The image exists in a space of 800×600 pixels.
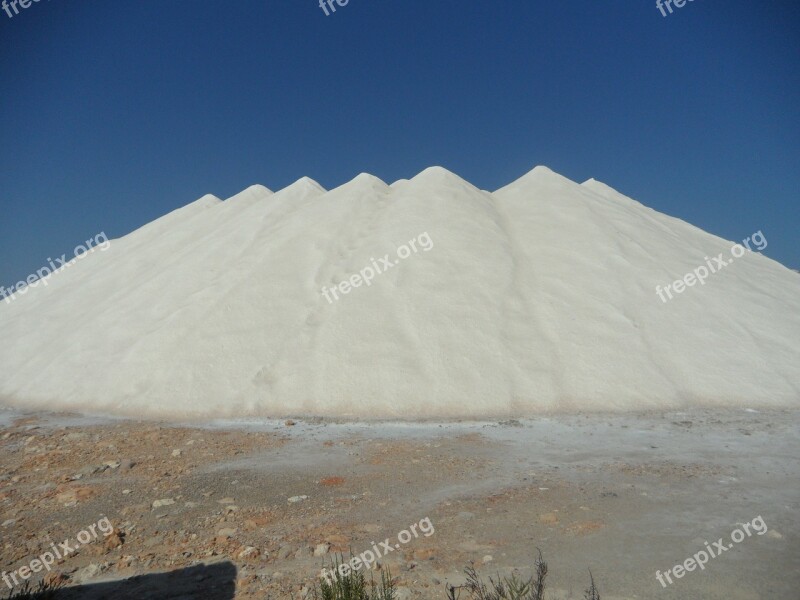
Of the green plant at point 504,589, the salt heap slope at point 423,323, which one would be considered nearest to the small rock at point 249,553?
the green plant at point 504,589

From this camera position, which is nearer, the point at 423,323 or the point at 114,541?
the point at 114,541

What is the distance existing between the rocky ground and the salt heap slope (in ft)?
4.37

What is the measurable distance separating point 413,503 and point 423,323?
21.8ft

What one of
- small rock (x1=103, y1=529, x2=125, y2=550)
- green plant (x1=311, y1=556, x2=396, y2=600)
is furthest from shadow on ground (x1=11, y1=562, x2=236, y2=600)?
green plant (x1=311, y1=556, x2=396, y2=600)

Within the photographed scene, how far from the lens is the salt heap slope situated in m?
10.4

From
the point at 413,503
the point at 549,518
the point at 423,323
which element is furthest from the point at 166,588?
the point at 423,323

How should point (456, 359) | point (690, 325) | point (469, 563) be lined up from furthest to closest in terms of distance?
point (690, 325) < point (456, 359) < point (469, 563)

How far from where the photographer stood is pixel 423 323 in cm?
1202

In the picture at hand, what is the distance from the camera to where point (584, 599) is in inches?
148

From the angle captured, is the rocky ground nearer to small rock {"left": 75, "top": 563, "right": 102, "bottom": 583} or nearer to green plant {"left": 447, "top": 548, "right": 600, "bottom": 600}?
small rock {"left": 75, "top": 563, "right": 102, "bottom": 583}

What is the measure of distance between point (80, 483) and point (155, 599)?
11.4ft

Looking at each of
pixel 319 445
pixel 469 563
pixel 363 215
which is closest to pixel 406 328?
pixel 319 445

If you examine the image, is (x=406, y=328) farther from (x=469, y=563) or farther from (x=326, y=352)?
(x=469, y=563)

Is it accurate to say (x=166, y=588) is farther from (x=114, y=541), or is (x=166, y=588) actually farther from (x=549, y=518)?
(x=549, y=518)
